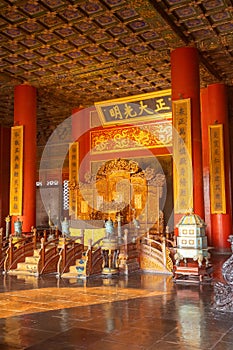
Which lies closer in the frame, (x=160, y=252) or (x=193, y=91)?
(x=160, y=252)

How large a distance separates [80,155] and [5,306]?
314 inches

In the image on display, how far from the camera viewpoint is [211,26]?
6895mm

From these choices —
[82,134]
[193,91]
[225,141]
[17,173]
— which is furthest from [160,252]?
[82,134]

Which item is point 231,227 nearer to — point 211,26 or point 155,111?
point 155,111

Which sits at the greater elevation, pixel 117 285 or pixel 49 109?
pixel 49 109

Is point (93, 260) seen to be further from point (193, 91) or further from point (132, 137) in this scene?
point (132, 137)

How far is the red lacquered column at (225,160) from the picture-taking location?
920 cm

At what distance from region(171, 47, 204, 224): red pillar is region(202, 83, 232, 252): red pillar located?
7.03ft

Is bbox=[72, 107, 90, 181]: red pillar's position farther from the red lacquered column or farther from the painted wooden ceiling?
the red lacquered column

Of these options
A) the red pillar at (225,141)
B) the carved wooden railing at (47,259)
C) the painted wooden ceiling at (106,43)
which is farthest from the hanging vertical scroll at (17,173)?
the red pillar at (225,141)

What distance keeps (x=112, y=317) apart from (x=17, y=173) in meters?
6.35

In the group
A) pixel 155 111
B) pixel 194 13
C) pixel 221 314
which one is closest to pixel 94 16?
pixel 194 13

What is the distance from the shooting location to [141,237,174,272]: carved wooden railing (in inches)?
250

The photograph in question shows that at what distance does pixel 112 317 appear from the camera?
140 inches
